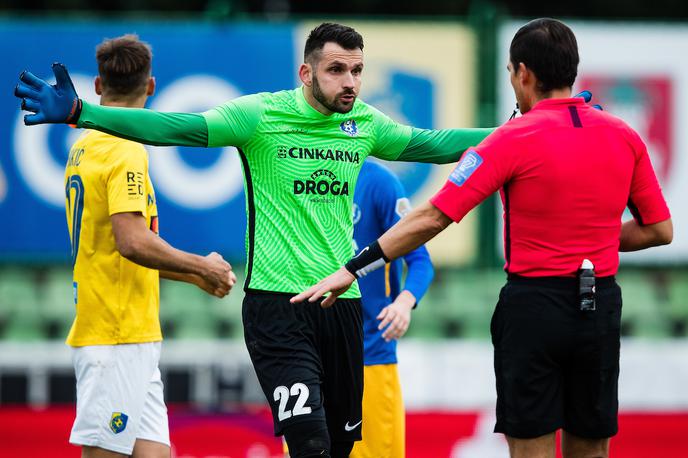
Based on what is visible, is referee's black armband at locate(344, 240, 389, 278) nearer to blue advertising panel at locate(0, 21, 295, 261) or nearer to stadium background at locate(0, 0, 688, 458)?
stadium background at locate(0, 0, 688, 458)

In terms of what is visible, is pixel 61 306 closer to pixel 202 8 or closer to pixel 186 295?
pixel 186 295

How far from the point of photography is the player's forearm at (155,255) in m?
5.21

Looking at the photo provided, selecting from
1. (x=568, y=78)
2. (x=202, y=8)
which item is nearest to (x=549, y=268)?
(x=568, y=78)

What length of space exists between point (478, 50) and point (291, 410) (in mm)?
7140

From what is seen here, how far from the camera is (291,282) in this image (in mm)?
5102

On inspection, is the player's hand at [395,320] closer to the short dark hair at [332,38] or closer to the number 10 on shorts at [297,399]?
the number 10 on shorts at [297,399]

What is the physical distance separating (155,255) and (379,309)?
4.61 feet

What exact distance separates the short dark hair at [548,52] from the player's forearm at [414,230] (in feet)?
2.19

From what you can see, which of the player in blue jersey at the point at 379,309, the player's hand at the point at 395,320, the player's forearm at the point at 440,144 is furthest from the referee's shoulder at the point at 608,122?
the player in blue jersey at the point at 379,309

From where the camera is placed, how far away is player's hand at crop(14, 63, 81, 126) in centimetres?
455

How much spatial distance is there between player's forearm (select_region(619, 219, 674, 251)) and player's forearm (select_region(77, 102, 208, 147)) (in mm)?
1817

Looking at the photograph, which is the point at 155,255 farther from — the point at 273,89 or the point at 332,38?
the point at 273,89

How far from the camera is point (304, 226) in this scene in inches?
202

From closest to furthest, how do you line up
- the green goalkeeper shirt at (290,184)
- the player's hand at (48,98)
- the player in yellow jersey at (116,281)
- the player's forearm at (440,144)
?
1. the player's hand at (48,98)
2. the green goalkeeper shirt at (290,184)
3. the player in yellow jersey at (116,281)
4. the player's forearm at (440,144)
